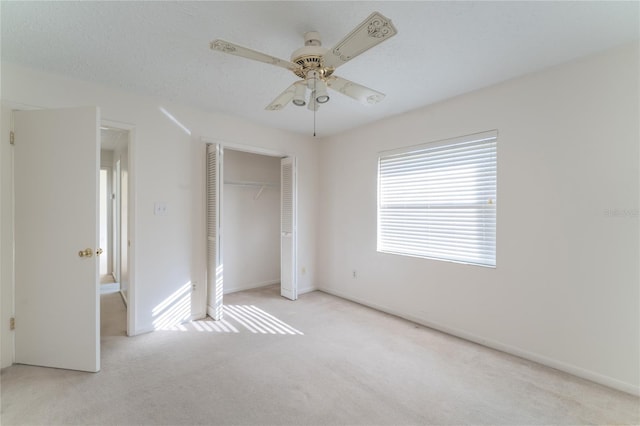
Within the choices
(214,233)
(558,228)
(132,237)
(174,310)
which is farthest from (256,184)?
(558,228)

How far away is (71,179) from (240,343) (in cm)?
207

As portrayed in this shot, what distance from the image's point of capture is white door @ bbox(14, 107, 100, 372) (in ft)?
7.80

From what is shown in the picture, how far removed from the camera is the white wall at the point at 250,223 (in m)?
4.65

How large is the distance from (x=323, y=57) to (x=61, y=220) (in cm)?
247

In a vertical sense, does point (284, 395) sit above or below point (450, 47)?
below

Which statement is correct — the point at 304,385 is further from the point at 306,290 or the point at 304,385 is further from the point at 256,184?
the point at 256,184

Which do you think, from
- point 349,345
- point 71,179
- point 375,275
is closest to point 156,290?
point 71,179

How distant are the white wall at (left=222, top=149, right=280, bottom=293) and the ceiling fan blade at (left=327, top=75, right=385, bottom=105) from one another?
9.61 ft

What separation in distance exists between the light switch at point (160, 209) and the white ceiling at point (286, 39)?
1.18m

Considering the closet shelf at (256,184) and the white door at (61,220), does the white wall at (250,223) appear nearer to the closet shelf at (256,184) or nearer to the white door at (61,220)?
the closet shelf at (256,184)

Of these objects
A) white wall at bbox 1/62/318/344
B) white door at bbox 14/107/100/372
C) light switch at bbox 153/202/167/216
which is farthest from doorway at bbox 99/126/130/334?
white door at bbox 14/107/100/372

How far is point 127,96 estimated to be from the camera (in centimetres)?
294

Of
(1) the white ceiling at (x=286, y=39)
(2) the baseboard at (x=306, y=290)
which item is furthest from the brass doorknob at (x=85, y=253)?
(2) the baseboard at (x=306, y=290)

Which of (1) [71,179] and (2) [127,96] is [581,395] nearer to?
(1) [71,179]
